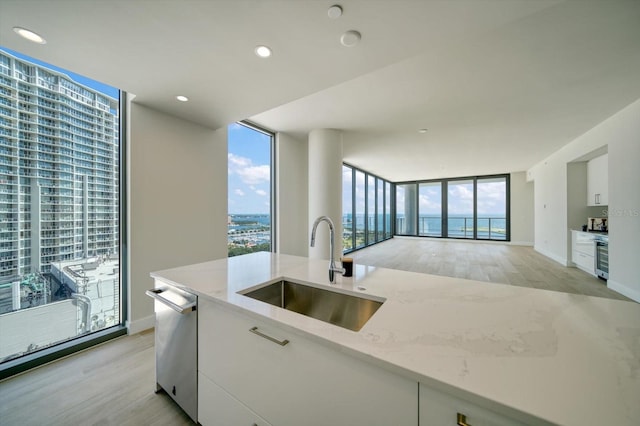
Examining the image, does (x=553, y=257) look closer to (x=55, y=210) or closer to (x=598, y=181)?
(x=598, y=181)

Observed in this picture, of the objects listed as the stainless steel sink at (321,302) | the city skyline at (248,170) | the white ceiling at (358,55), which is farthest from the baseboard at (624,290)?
the city skyline at (248,170)

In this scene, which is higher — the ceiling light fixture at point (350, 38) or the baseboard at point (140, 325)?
the ceiling light fixture at point (350, 38)

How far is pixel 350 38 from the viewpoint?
61.1 inches

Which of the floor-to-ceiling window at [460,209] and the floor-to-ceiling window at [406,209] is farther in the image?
the floor-to-ceiling window at [406,209]

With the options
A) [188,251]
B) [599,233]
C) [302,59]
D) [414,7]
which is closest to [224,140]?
[188,251]

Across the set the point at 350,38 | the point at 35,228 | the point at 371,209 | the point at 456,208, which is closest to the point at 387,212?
the point at 371,209

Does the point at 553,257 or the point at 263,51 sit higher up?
the point at 263,51

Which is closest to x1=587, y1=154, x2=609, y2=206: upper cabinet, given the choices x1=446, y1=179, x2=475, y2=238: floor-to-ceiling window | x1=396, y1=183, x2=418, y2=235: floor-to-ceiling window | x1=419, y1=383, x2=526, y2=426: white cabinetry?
x1=446, y1=179, x2=475, y2=238: floor-to-ceiling window

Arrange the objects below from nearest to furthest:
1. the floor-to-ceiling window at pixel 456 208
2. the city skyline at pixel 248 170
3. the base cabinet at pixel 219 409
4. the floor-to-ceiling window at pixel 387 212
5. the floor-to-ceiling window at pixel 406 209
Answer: the base cabinet at pixel 219 409 < the city skyline at pixel 248 170 < the floor-to-ceiling window at pixel 456 208 < the floor-to-ceiling window at pixel 387 212 < the floor-to-ceiling window at pixel 406 209

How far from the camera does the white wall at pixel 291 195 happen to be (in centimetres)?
426

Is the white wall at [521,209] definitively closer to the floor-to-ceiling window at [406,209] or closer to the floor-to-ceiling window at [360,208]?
the floor-to-ceiling window at [406,209]

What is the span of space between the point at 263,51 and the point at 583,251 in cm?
684

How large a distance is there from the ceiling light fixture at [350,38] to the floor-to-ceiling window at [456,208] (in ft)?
30.8

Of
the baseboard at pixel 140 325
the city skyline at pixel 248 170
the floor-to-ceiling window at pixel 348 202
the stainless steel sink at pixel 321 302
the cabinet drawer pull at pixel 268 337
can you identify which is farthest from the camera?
the floor-to-ceiling window at pixel 348 202
